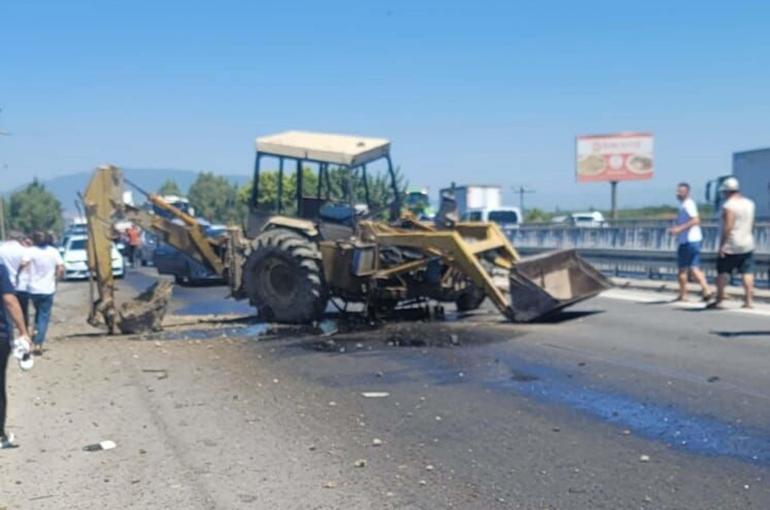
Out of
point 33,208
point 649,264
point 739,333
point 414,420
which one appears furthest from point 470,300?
point 33,208

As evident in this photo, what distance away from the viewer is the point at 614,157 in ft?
173

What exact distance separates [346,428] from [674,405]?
8.93ft

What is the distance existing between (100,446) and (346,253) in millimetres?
7010

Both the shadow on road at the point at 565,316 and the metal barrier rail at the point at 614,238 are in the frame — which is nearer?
the shadow on road at the point at 565,316

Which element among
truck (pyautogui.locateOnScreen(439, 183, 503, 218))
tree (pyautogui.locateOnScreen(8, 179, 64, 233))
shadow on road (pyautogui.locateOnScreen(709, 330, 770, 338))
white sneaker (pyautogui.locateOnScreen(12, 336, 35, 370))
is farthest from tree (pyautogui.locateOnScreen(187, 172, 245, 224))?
white sneaker (pyautogui.locateOnScreen(12, 336, 35, 370))

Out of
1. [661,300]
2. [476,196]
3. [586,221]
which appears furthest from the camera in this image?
[476,196]

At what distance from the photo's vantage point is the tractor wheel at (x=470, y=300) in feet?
49.4

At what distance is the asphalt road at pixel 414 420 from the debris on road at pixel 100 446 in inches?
5.1

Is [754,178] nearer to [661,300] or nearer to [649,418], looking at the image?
[661,300]

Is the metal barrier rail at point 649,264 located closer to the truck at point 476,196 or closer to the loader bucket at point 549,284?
the loader bucket at point 549,284

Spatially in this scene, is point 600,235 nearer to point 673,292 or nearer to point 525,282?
point 673,292

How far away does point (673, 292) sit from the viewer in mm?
18172

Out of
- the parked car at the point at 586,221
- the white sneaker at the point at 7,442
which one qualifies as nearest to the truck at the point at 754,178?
the parked car at the point at 586,221

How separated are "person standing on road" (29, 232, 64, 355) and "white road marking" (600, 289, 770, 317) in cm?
920
